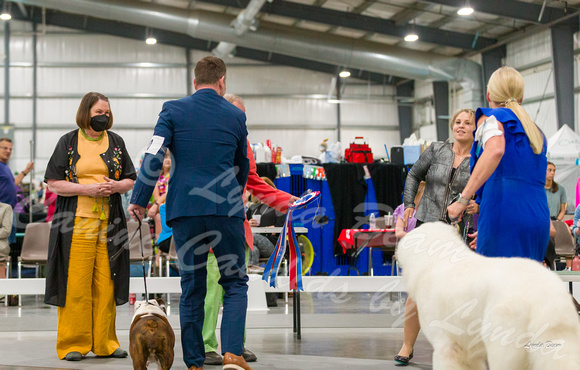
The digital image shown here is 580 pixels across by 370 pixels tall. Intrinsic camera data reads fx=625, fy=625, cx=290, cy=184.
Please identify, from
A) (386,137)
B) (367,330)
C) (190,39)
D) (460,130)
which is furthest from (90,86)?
(460,130)

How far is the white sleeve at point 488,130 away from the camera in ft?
8.22

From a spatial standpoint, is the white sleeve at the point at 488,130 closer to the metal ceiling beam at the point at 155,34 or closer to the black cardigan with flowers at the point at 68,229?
the black cardigan with flowers at the point at 68,229

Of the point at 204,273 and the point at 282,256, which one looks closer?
the point at 204,273

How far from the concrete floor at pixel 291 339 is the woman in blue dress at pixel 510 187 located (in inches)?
49.3

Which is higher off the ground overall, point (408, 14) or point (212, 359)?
point (408, 14)

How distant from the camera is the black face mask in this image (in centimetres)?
389

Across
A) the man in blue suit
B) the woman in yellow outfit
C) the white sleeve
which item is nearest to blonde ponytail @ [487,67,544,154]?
the white sleeve

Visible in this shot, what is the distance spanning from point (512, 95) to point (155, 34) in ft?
57.6

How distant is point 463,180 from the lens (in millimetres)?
3527

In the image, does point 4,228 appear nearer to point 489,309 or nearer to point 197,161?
point 197,161

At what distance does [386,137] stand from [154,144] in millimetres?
17759

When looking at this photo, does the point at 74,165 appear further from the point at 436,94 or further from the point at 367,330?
the point at 436,94

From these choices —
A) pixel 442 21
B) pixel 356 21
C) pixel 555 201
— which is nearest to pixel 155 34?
pixel 356 21

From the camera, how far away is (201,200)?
9.55 feet
